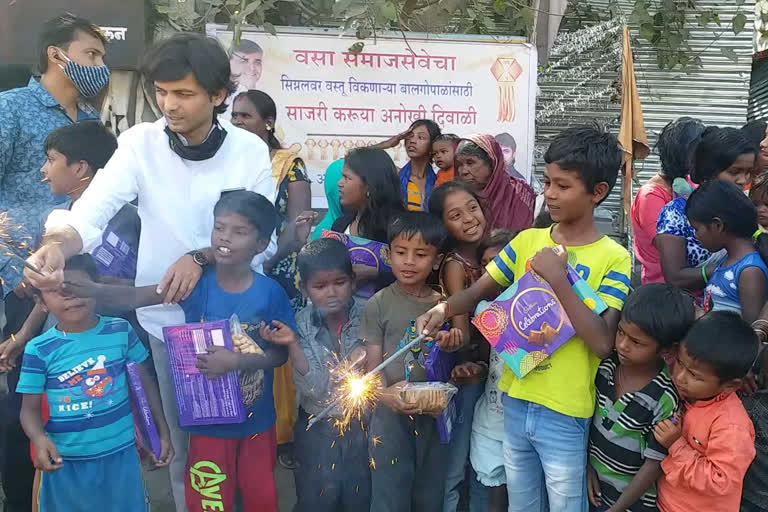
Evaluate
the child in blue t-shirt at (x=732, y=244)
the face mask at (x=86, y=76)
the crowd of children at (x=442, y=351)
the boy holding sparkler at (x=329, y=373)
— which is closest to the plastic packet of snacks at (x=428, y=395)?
the crowd of children at (x=442, y=351)

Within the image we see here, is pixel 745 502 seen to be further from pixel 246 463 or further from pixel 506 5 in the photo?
pixel 506 5

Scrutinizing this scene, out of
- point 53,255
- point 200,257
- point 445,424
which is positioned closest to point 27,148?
point 53,255

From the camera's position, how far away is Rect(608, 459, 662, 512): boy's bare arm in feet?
7.51

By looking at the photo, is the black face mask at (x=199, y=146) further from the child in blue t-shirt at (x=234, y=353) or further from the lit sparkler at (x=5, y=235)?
the lit sparkler at (x=5, y=235)

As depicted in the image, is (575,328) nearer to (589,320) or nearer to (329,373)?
(589,320)

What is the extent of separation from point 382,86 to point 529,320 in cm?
277

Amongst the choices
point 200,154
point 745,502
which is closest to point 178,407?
point 200,154

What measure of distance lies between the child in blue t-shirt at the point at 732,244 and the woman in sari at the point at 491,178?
114 cm

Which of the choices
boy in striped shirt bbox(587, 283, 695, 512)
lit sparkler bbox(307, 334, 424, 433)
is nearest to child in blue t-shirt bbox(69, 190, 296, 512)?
lit sparkler bbox(307, 334, 424, 433)

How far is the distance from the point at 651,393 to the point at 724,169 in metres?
1.39

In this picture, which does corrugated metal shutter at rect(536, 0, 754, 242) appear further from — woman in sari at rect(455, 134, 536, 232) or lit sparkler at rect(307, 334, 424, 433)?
lit sparkler at rect(307, 334, 424, 433)

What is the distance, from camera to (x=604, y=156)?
2.33m

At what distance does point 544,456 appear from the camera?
2.40 m

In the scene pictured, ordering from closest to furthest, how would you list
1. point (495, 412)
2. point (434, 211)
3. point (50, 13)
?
point (495, 412)
point (434, 211)
point (50, 13)
